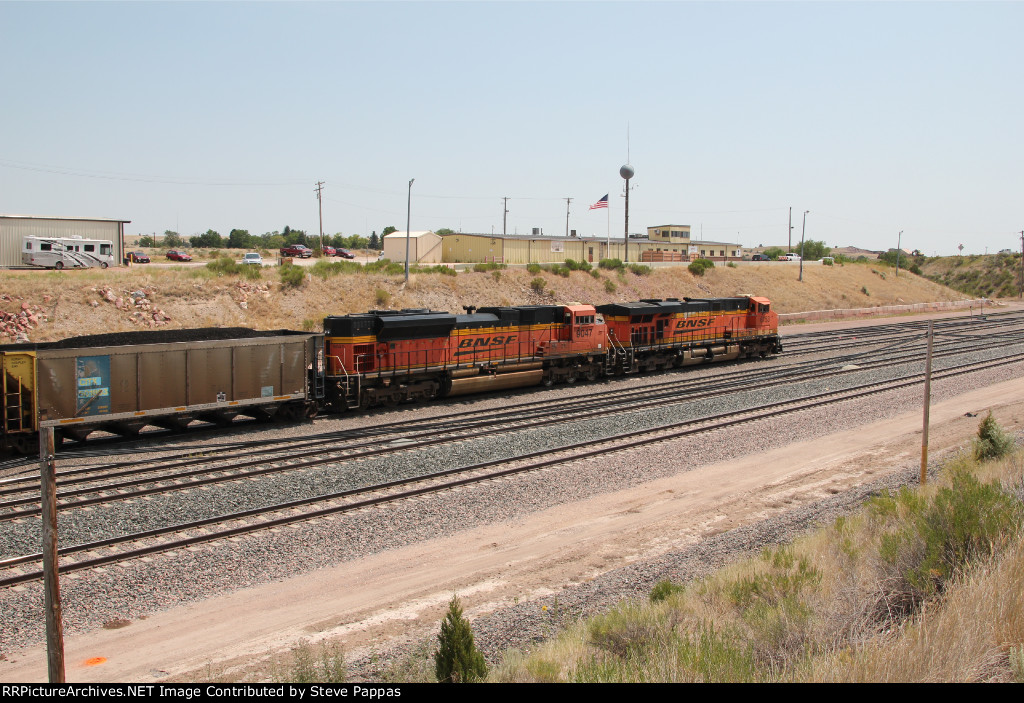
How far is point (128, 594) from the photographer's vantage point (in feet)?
37.5

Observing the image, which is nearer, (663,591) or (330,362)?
(663,591)

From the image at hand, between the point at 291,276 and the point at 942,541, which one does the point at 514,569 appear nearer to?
the point at 942,541

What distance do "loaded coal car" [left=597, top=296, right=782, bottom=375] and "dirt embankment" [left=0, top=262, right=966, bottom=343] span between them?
17349mm

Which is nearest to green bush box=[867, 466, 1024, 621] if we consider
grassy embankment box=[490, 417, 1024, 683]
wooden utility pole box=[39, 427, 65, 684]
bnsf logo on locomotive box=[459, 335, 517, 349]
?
grassy embankment box=[490, 417, 1024, 683]

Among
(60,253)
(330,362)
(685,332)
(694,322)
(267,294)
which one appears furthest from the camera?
(60,253)

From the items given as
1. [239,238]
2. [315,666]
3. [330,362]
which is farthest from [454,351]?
[239,238]

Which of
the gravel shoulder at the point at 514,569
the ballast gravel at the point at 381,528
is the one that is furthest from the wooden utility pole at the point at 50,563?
the ballast gravel at the point at 381,528

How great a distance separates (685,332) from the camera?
36062mm

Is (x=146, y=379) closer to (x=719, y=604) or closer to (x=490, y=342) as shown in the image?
(x=490, y=342)

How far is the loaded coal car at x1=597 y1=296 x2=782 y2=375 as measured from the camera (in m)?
33.7

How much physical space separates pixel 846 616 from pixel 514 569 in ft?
18.2

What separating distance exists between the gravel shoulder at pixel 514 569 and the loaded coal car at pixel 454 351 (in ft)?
29.5

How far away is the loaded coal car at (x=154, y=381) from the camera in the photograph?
60.3 feet

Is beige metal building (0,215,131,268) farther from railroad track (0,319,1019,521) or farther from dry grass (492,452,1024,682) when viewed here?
dry grass (492,452,1024,682)
